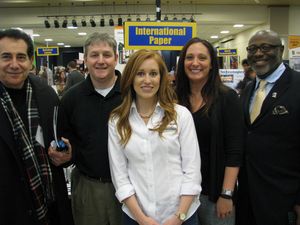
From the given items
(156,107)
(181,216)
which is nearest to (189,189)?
(181,216)

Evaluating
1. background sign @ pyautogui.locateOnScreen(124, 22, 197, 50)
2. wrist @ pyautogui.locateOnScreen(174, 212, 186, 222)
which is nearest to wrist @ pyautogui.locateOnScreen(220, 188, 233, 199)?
wrist @ pyautogui.locateOnScreen(174, 212, 186, 222)

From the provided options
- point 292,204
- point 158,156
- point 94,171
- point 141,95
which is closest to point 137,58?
point 141,95

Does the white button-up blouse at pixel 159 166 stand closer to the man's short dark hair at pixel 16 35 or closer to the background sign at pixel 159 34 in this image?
the man's short dark hair at pixel 16 35

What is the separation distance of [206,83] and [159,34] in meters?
2.08

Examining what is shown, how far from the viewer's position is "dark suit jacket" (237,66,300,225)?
223cm

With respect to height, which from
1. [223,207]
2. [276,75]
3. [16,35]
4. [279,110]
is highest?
[16,35]

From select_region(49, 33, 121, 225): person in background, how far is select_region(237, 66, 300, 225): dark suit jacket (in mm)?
978

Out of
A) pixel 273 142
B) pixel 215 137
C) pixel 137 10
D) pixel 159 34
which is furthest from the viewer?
pixel 137 10

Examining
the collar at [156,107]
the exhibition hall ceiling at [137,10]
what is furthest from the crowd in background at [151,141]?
the exhibition hall ceiling at [137,10]

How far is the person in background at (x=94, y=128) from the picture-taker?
2.28 meters

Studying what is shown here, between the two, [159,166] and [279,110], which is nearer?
[159,166]

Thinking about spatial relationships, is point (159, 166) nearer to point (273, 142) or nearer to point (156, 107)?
point (156, 107)

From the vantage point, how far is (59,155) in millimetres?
2076

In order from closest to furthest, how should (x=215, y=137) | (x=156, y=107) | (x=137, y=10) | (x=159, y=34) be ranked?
(x=156, y=107)
(x=215, y=137)
(x=159, y=34)
(x=137, y=10)
